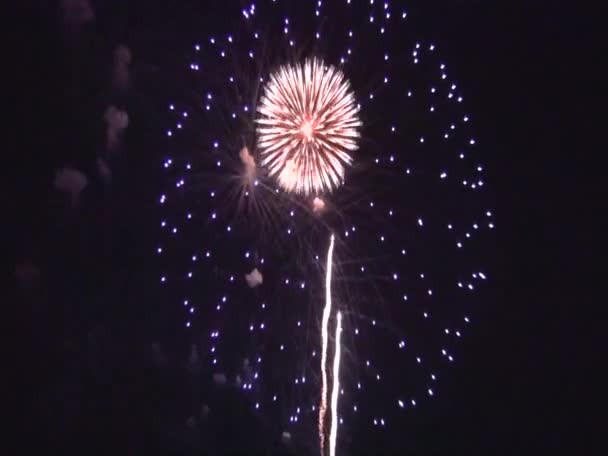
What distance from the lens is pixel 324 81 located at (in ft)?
45.4

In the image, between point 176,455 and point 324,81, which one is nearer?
point 324,81

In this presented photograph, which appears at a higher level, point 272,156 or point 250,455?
point 250,455

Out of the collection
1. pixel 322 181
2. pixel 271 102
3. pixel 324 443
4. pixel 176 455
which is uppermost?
pixel 176 455

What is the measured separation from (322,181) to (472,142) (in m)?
2.75

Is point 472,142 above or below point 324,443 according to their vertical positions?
above

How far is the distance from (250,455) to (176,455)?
381 centimetres

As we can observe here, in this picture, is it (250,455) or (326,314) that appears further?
(250,455)

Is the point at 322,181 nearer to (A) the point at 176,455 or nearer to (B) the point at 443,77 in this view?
(B) the point at 443,77

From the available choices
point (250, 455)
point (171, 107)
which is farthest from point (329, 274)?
point (250, 455)

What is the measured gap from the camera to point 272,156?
1418 cm

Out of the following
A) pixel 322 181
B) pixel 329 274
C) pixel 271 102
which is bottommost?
pixel 329 274

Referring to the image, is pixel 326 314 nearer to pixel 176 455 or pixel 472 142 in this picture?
pixel 472 142

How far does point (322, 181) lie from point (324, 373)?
334 centimetres

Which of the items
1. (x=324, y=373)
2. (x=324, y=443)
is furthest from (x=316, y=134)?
(x=324, y=443)
